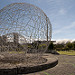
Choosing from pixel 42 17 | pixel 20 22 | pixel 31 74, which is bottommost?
pixel 31 74

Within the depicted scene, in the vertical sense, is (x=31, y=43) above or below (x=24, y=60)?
above

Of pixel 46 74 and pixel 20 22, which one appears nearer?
pixel 46 74

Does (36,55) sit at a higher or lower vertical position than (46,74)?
higher

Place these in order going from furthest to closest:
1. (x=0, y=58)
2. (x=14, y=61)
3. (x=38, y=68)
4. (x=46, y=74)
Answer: (x=0, y=58), (x=14, y=61), (x=38, y=68), (x=46, y=74)

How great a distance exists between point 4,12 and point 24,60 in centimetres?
396

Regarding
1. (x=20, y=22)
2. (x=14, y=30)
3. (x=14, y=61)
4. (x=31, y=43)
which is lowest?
(x=14, y=61)

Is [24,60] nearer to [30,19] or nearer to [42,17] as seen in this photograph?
[30,19]

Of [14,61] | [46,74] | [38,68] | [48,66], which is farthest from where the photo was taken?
[14,61]

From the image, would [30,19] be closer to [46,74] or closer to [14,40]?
[14,40]

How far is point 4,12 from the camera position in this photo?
Result: 23.7 ft

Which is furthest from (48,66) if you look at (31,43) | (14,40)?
(14,40)

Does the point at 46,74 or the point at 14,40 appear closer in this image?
the point at 46,74

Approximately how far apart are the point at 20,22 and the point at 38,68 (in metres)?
3.44

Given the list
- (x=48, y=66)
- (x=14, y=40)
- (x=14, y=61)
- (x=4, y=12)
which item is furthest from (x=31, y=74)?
(x=4, y=12)
